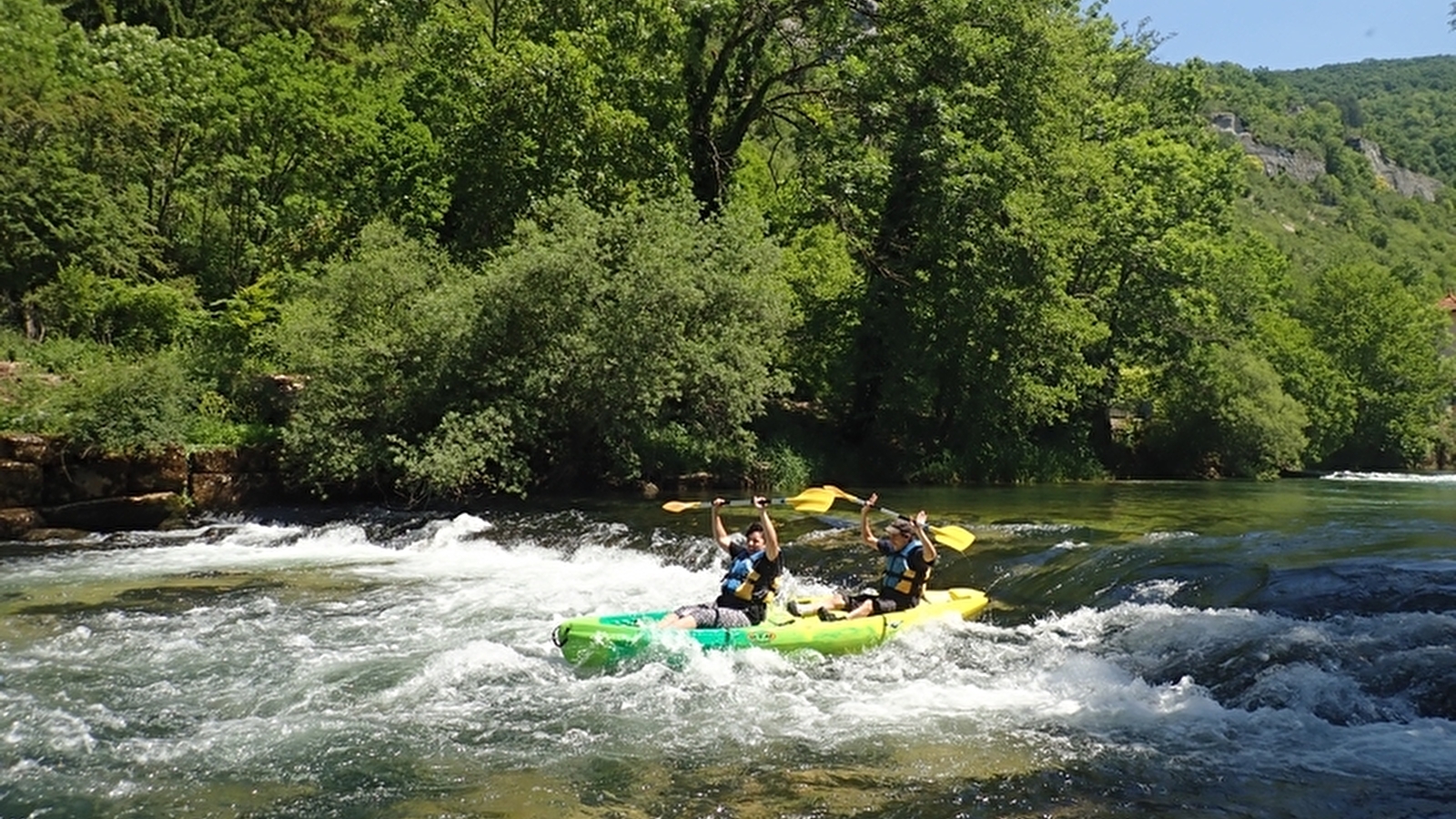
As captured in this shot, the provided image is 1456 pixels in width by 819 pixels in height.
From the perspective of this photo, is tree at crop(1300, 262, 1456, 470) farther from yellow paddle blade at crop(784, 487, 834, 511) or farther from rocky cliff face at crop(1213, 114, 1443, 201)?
rocky cliff face at crop(1213, 114, 1443, 201)

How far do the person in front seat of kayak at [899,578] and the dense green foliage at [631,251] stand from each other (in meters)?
7.81

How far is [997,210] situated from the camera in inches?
855

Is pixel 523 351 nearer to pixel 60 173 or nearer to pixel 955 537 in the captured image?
pixel 955 537

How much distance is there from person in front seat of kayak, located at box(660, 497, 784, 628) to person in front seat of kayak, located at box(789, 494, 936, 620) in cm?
33

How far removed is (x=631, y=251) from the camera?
18500 mm

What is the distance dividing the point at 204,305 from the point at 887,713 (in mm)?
21941

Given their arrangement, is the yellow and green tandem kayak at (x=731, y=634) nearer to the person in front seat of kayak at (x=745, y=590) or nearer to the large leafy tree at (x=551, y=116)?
the person in front seat of kayak at (x=745, y=590)

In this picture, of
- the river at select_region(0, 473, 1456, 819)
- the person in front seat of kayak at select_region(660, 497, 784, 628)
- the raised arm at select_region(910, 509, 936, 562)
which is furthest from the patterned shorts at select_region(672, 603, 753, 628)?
the raised arm at select_region(910, 509, 936, 562)

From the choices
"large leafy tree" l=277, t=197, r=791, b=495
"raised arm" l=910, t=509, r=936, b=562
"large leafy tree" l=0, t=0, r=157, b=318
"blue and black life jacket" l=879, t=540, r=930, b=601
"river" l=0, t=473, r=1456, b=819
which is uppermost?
"large leafy tree" l=0, t=0, r=157, b=318

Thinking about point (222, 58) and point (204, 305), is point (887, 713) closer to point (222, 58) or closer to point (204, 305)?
point (204, 305)

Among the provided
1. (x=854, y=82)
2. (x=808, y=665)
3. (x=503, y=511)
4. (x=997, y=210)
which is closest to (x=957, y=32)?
(x=854, y=82)

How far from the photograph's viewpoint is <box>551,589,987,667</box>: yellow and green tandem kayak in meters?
8.80

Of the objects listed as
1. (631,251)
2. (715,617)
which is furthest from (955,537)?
(631,251)

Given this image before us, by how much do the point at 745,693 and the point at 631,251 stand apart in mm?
11441
